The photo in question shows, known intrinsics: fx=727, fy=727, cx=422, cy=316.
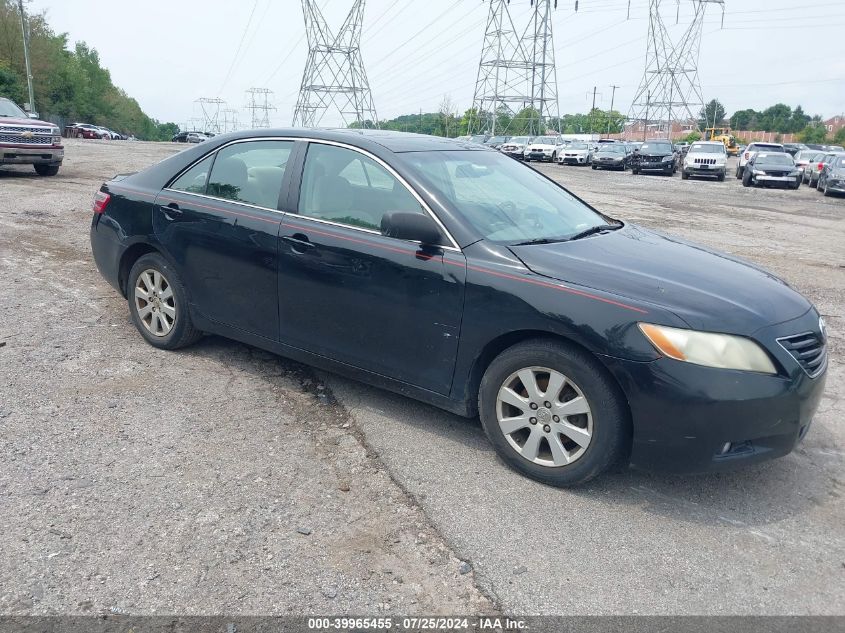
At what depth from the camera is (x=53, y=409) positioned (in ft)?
14.0

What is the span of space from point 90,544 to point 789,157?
95.9 ft

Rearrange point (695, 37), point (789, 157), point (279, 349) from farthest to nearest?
1. point (695, 37)
2. point (789, 157)
3. point (279, 349)

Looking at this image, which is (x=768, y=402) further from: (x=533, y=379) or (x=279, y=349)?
(x=279, y=349)

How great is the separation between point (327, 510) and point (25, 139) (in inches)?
644

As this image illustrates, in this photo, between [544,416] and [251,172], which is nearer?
[544,416]

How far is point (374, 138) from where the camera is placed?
179 inches

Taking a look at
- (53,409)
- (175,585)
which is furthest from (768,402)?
(53,409)

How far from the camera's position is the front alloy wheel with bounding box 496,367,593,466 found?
347 cm

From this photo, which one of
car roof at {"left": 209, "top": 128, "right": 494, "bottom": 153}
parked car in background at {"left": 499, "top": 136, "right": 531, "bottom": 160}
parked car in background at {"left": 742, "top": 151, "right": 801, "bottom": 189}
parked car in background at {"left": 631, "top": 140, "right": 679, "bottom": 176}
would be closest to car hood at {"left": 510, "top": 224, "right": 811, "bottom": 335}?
car roof at {"left": 209, "top": 128, "right": 494, "bottom": 153}

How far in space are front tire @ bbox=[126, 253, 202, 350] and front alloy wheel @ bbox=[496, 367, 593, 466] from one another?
101 inches

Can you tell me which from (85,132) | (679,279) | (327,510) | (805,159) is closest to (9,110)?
(327,510)

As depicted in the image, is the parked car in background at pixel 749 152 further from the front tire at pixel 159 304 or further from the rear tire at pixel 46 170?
the front tire at pixel 159 304

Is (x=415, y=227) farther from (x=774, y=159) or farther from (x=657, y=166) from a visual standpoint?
(x=657, y=166)

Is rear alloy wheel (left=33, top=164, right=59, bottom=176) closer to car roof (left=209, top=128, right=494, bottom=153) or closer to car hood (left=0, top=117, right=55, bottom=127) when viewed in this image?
car hood (left=0, top=117, right=55, bottom=127)
